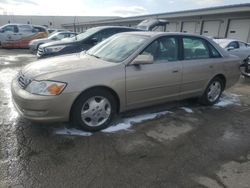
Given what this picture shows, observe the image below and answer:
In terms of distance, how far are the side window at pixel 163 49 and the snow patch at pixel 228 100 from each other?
71.6 inches

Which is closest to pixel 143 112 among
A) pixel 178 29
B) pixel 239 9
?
pixel 239 9

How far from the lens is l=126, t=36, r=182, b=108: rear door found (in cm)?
379

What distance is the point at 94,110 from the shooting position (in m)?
3.58

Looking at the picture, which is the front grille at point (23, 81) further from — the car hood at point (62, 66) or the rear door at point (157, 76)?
the rear door at point (157, 76)

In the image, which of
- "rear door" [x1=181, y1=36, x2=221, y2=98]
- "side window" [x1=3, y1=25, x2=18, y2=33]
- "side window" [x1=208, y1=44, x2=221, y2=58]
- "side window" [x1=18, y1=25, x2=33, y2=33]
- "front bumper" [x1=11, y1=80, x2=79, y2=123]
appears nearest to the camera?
"front bumper" [x1=11, y1=80, x2=79, y2=123]

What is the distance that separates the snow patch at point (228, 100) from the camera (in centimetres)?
534

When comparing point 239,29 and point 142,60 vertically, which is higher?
point 239,29

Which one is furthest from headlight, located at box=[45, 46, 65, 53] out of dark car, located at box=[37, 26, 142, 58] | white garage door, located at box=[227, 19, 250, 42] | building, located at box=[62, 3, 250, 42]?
white garage door, located at box=[227, 19, 250, 42]

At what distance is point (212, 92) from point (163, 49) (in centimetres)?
174

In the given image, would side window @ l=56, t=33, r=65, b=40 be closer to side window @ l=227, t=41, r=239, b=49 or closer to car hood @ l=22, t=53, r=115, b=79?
side window @ l=227, t=41, r=239, b=49

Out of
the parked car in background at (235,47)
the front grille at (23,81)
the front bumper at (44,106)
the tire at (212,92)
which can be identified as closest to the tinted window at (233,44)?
the parked car in background at (235,47)


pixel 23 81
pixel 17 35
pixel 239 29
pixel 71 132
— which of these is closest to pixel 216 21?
pixel 239 29

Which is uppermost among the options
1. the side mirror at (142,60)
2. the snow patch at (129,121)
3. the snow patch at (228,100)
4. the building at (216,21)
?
the building at (216,21)

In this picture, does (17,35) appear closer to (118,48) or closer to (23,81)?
(118,48)
